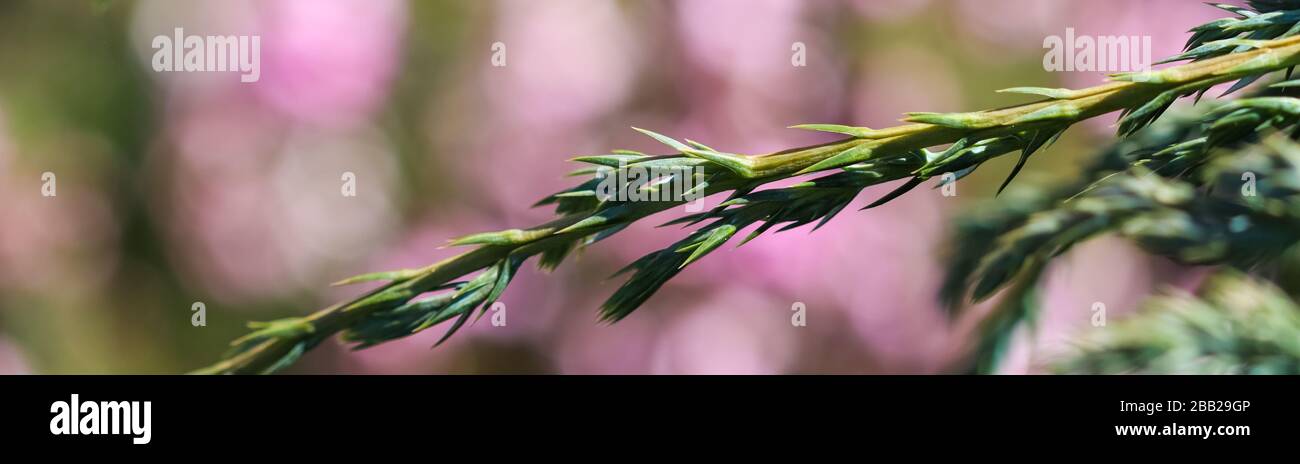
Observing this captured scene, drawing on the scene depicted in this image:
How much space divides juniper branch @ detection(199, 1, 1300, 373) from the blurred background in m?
1.04

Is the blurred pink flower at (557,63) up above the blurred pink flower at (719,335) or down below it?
above

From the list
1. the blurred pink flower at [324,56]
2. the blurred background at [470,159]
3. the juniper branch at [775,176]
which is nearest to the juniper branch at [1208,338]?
the juniper branch at [775,176]

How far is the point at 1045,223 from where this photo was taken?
623 mm

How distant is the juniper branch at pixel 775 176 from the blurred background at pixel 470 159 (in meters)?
1.04

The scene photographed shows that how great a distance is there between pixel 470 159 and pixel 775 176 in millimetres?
1201

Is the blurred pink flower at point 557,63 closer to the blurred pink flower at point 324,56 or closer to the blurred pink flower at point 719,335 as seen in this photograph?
the blurred pink flower at point 324,56

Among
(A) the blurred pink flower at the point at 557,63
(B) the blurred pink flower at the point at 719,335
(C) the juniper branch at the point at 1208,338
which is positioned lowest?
(B) the blurred pink flower at the point at 719,335

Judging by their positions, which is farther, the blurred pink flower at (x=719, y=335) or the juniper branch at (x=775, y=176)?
the blurred pink flower at (x=719, y=335)

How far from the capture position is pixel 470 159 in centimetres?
151

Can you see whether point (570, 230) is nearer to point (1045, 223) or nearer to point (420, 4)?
point (1045, 223)

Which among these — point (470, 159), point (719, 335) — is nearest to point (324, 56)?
point (470, 159)

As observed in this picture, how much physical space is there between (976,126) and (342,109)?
124 cm

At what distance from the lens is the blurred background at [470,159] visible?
1.45m

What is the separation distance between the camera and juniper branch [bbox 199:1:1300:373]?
34 cm
